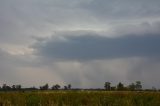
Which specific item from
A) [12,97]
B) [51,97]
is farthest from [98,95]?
[12,97]

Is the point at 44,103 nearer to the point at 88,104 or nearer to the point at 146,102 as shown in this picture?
the point at 88,104

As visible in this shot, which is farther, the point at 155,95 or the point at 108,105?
the point at 155,95

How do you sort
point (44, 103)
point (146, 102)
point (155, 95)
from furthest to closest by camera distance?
point (155, 95), point (146, 102), point (44, 103)

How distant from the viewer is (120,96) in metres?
31.2

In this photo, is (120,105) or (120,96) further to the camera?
(120,96)

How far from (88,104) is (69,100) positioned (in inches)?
97.8

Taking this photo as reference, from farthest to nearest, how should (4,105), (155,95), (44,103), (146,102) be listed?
1. (155,95)
2. (146,102)
3. (44,103)
4. (4,105)

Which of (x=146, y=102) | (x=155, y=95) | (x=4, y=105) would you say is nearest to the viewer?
(x=4, y=105)

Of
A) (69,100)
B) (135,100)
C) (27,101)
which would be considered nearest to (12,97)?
(27,101)

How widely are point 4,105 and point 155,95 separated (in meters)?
10.8

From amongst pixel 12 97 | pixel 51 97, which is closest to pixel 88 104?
pixel 51 97

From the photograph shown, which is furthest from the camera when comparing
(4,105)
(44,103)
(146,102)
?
(146,102)

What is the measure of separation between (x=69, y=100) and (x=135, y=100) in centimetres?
419

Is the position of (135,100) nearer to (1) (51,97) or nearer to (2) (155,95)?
(2) (155,95)
